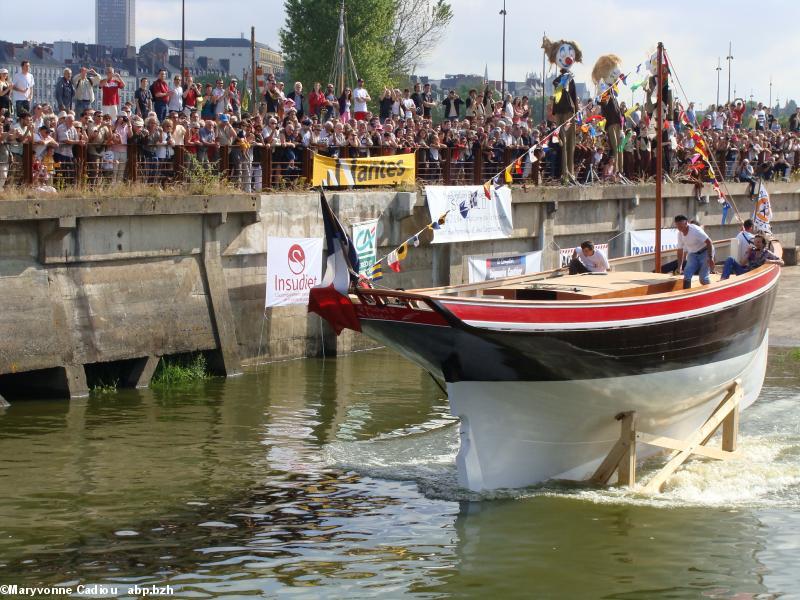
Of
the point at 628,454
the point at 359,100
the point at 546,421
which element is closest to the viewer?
the point at 546,421

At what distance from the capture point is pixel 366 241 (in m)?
25.8

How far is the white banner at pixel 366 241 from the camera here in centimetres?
2544

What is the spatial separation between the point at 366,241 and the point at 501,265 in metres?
4.79

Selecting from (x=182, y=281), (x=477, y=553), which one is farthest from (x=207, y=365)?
(x=477, y=553)

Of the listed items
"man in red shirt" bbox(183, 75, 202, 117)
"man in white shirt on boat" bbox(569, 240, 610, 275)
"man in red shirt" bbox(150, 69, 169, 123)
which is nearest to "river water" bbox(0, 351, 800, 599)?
"man in white shirt on boat" bbox(569, 240, 610, 275)

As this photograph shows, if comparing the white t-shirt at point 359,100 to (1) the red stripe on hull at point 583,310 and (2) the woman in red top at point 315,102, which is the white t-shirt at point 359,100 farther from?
(1) the red stripe on hull at point 583,310

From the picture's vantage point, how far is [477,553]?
13.3 meters

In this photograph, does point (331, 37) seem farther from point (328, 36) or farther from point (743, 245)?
point (743, 245)

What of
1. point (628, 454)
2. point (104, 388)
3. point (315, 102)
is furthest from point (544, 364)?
point (315, 102)

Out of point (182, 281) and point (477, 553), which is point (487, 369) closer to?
point (477, 553)

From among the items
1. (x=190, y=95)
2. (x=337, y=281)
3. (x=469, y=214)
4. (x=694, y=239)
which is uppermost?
(x=190, y=95)

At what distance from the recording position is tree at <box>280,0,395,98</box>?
202 feet

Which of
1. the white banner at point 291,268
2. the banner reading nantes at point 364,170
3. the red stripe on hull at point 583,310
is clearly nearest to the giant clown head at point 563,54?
the banner reading nantes at point 364,170

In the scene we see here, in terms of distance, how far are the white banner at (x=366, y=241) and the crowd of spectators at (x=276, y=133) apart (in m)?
1.84
